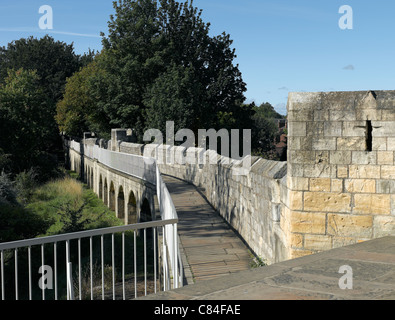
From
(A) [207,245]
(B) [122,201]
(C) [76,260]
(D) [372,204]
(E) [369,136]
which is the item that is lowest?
(C) [76,260]

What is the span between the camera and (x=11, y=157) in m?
33.6

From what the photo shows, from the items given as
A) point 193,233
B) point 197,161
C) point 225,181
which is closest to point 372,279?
point 193,233

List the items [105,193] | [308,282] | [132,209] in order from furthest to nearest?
[105,193] → [132,209] → [308,282]

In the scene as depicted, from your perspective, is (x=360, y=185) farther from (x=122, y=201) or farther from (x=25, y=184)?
(x=25, y=184)

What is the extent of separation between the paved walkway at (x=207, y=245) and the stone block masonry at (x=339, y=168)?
4.38ft

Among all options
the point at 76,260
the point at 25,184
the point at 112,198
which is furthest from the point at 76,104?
the point at 76,260

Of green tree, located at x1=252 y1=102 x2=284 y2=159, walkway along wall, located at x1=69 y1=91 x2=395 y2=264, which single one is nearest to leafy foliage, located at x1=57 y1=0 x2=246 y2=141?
green tree, located at x1=252 y1=102 x2=284 y2=159

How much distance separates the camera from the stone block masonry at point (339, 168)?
608cm

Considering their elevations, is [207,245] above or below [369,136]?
below

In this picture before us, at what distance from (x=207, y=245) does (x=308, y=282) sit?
15.8 feet

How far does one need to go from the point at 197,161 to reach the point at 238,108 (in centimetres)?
1827

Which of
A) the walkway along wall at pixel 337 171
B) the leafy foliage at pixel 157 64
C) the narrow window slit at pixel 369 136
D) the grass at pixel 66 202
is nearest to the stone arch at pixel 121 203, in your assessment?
the grass at pixel 66 202

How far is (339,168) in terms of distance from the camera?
20.5 ft
